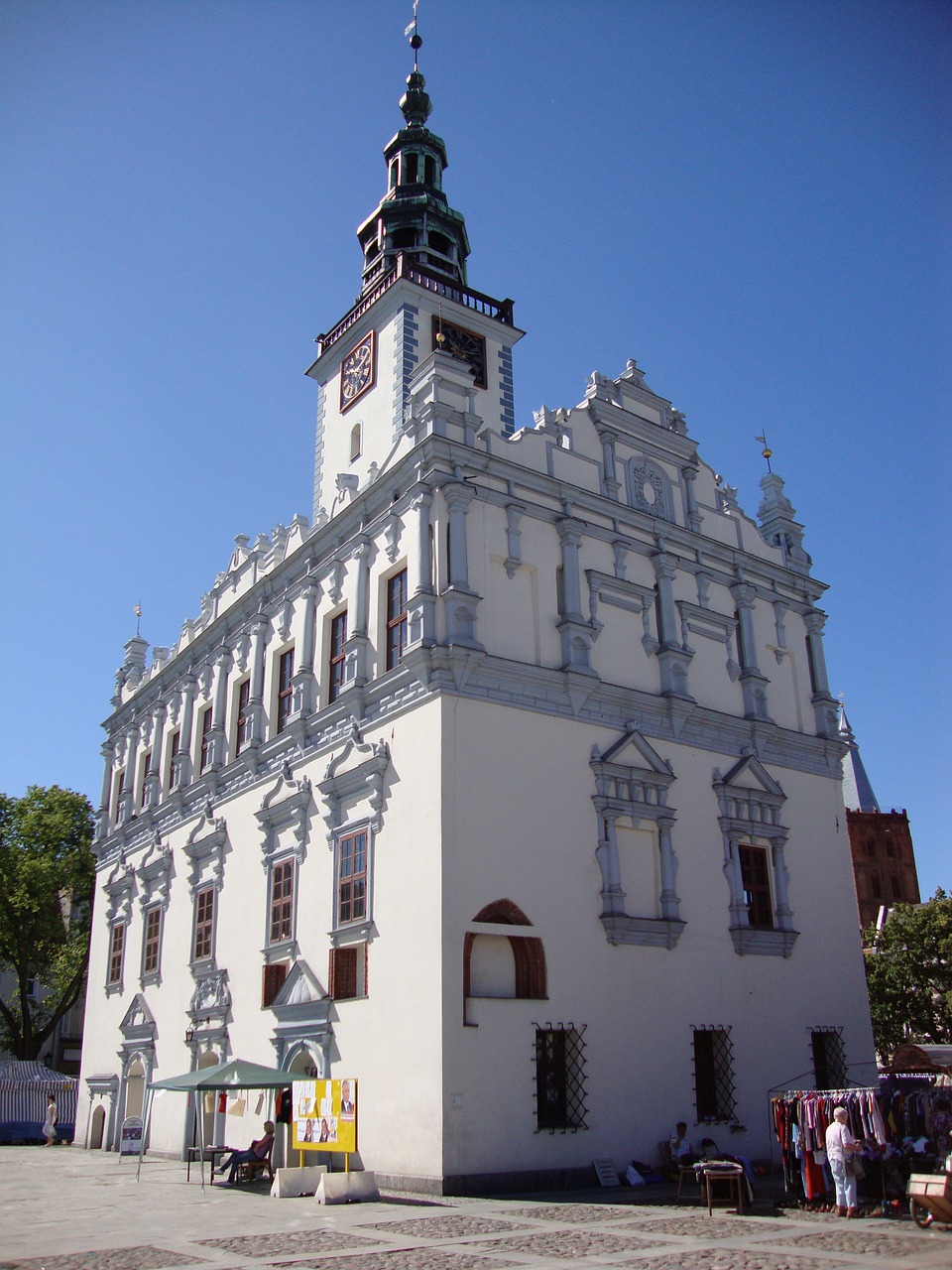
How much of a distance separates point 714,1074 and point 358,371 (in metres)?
20.5

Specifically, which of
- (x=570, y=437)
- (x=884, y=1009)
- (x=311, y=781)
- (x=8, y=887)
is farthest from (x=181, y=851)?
(x=884, y=1009)

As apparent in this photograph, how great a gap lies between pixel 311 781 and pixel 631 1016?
8904mm

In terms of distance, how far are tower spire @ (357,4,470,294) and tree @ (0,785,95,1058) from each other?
2942 centimetres

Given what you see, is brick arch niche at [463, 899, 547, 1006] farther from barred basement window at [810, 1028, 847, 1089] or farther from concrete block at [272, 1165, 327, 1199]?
barred basement window at [810, 1028, 847, 1089]

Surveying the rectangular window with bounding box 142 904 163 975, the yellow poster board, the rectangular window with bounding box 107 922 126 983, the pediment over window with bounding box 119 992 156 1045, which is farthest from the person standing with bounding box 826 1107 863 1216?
the rectangular window with bounding box 107 922 126 983

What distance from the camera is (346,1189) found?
58.8 ft

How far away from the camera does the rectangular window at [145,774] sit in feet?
118

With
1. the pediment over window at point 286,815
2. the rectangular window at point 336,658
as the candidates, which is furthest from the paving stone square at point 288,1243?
the rectangular window at point 336,658

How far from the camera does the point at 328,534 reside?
27297mm

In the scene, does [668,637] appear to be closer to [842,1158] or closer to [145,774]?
[842,1158]

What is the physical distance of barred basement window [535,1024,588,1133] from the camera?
2034 centimetres

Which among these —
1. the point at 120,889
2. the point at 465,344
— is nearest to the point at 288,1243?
the point at 465,344

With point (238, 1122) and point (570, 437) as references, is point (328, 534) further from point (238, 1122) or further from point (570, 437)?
point (238, 1122)

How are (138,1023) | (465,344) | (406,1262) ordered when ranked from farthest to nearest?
1. (138,1023)
2. (465,344)
3. (406,1262)
